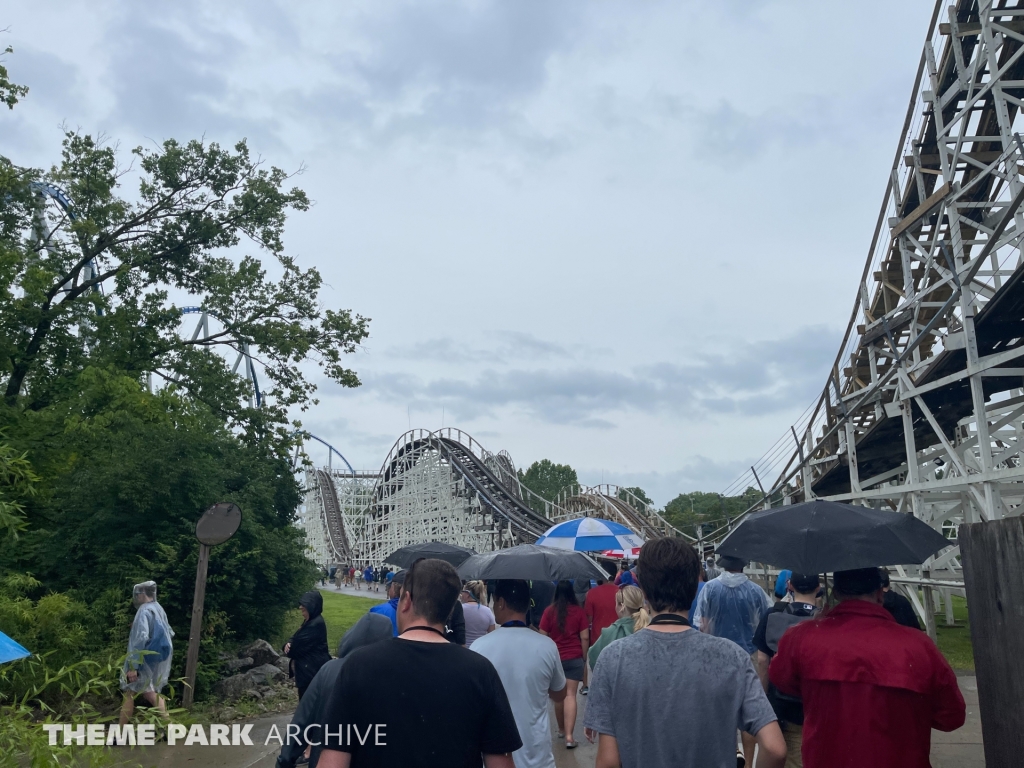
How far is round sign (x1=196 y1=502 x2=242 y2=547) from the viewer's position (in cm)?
747

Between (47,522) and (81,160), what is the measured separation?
19.1ft

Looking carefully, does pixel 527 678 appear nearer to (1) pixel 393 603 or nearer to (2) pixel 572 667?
(1) pixel 393 603

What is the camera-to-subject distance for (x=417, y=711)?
2053 millimetres

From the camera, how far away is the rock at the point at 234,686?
26.3 ft

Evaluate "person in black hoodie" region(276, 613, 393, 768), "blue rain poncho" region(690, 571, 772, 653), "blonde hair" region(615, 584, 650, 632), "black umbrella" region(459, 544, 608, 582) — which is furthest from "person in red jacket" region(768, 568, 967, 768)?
"blue rain poncho" region(690, 571, 772, 653)

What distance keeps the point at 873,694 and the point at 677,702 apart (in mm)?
656

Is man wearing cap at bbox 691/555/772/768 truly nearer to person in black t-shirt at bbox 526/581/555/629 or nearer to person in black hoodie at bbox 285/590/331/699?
person in black t-shirt at bbox 526/581/555/629

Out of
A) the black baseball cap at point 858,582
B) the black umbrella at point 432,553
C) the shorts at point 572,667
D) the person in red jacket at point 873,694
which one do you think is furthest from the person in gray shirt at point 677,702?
the black umbrella at point 432,553

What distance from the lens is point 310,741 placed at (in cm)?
326

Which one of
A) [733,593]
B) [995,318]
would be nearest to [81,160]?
[733,593]

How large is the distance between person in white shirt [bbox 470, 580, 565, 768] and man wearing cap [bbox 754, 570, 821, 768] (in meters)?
0.89

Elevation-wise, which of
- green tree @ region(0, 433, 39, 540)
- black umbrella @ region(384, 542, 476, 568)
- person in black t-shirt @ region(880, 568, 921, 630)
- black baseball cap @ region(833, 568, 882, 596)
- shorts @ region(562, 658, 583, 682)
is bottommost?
shorts @ region(562, 658, 583, 682)

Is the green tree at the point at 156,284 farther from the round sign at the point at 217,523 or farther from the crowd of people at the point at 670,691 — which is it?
the crowd of people at the point at 670,691

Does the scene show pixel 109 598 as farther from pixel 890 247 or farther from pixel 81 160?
pixel 890 247
